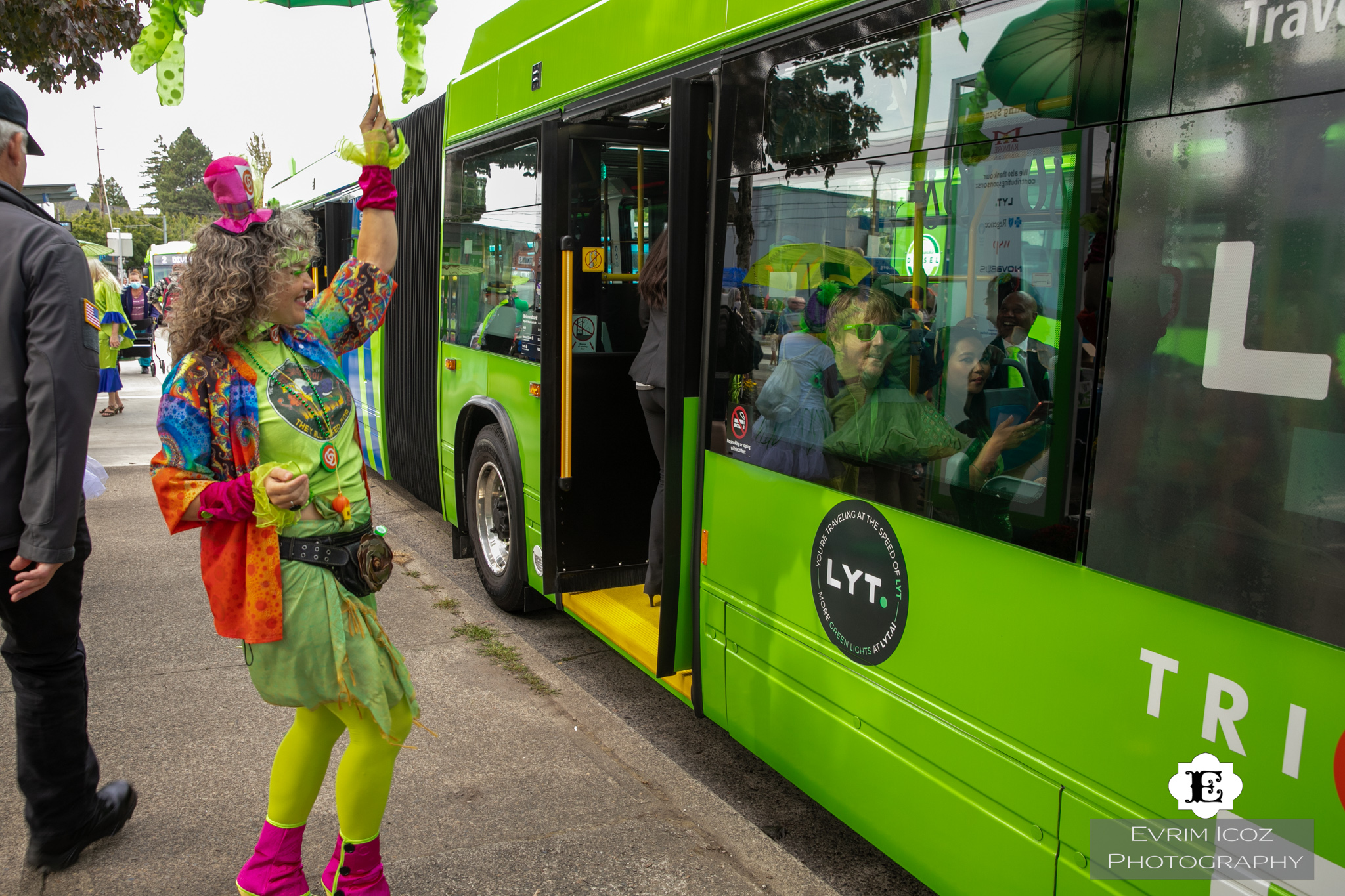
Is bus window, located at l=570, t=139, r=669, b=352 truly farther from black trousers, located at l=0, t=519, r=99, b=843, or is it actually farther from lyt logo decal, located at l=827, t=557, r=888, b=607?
black trousers, located at l=0, t=519, r=99, b=843

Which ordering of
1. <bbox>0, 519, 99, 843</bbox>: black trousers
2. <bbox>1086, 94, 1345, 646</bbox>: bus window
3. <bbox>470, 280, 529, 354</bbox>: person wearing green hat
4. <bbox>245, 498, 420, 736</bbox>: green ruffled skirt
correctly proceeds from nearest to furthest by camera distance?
<bbox>1086, 94, 1345, 646</bbox>: bus window, <bbox>245, 498, 420, 736</bbox>: green ruffled skirt, <bbox>0, 519, 99, 843</bbox>: black trousers, <bbox>470, 280, 529, 354</bbox>: person wearing green hat

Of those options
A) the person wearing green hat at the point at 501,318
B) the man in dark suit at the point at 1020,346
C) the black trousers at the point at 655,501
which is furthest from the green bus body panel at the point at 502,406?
the man in dark suit at the point at 1020,346

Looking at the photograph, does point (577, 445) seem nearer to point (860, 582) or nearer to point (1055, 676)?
point (860, 582)

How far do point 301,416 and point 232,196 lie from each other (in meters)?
Answer: 0.54

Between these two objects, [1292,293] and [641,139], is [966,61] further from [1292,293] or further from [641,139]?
[641,139]

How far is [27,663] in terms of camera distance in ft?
8.73

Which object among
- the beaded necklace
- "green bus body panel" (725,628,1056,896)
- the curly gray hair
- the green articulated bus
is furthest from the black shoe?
"green bus body panel" (725,628,1056,896)

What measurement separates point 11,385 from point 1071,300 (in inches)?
100

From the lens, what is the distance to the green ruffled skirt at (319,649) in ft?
7.46

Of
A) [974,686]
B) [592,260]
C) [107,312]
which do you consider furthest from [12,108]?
[107,312]

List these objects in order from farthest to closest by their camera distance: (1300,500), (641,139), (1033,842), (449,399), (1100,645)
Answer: (449,399) < (641,139) < (1033,842) < (1100,645) < (1300,500)

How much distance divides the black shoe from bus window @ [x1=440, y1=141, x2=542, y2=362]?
2381 millimetres

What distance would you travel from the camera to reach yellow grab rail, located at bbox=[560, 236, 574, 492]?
419 cm

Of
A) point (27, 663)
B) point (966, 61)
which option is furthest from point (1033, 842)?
point (27, 663)
